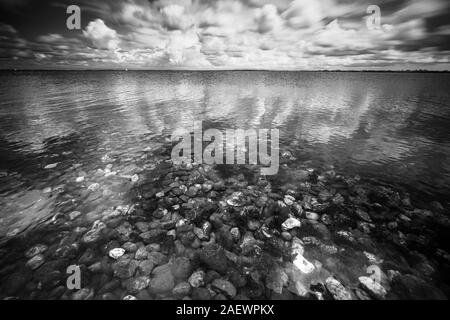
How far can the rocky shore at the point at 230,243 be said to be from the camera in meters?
4.50

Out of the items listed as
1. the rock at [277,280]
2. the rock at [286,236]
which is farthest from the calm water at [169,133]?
the rock at [277,280]

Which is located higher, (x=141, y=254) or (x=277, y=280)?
(x=141, y=254)

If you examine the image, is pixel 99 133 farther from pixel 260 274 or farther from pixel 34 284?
pixel 260 274

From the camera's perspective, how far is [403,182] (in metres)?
8.96

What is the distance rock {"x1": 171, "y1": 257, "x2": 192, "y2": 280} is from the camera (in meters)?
4.76

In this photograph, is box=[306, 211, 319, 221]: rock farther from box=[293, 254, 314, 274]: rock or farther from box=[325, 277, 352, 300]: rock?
box=[325, 277, 352, 300]: rock

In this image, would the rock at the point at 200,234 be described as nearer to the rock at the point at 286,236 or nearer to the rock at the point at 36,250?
the rock at the point at 286,236

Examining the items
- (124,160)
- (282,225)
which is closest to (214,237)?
(282,225)

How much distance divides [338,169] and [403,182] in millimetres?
2668

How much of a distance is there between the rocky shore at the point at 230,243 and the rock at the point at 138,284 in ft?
0.08

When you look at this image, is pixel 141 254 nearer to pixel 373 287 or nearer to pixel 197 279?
pixel 197 279

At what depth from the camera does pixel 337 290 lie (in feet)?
14.6

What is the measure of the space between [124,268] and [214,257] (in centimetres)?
226

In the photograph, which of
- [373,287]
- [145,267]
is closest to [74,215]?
[145,267]
